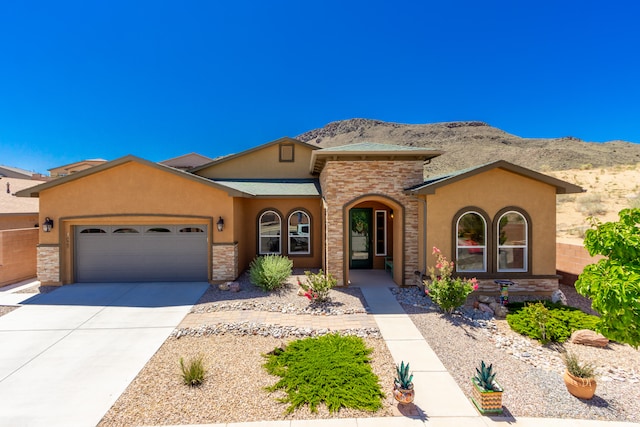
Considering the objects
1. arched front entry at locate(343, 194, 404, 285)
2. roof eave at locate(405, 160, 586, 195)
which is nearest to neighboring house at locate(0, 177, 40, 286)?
arched front entry at locate(343, 194, 404, 285)

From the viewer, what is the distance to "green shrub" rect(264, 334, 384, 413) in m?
4.65

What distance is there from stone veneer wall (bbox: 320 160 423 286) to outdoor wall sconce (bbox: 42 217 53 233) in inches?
392

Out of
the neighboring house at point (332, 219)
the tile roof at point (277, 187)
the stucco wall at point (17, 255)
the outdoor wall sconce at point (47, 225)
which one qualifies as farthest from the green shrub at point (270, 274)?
the stucco wall at point (17, 255)

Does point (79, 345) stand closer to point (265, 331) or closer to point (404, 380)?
point (265, 331)

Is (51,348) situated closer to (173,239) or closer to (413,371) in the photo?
(173,239)

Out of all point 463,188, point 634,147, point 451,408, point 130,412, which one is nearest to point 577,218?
point 463,188

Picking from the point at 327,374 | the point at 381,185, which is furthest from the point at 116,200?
the point at 327,374

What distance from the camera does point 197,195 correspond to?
10852mm

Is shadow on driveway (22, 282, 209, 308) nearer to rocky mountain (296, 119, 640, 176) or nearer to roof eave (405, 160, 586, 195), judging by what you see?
roof eave (405, 160, 586, 195)

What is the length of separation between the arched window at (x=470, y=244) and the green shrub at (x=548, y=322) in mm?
2073

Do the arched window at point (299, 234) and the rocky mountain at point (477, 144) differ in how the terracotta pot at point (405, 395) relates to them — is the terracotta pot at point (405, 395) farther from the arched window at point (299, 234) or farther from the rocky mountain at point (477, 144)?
the rocky mountain at point (477, 144)

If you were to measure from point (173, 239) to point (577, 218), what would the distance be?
26.6 meters

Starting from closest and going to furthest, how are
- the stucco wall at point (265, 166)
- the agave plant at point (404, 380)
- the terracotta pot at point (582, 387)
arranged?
the agave plant at point (404, 380) → the terracotta pot at point (582, 387) → the stucco wall at point (265, 166)

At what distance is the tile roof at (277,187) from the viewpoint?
12.9 metres
